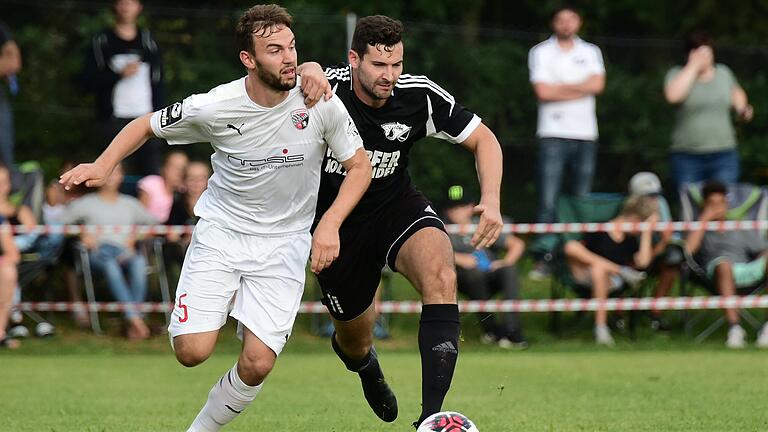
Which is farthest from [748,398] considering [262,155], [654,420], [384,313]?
[384,313]

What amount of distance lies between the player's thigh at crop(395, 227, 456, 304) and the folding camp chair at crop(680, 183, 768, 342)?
662 centimetres

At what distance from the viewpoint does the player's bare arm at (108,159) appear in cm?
618

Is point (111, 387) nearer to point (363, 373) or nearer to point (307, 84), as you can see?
point (363, 373)

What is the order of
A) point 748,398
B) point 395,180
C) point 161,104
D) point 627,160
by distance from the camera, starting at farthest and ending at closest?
point 627,160, point 161,104, point 748,398, point 395,180

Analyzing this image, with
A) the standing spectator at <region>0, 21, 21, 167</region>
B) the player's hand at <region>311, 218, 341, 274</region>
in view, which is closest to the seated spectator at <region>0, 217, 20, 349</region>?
the standing spectator at <region>0, 21, 21, 167</region>

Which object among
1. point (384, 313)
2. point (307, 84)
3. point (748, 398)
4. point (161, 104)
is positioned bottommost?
point (384, 313)

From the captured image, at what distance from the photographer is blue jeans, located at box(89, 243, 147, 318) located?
12.6 m

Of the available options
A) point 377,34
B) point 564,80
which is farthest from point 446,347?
point 564,80

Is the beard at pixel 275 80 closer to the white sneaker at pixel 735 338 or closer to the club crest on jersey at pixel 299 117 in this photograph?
the club crest on jersey at pixel 299 117

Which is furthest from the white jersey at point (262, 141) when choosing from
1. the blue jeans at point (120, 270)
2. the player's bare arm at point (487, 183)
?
the blue jeans at point (120, 270)

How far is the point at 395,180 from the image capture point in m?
7.24

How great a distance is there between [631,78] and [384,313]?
12.0ft

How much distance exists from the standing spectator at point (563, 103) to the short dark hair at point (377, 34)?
6.17 meters

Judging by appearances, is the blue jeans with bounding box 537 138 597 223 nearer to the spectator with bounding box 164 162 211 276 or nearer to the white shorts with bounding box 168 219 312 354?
the spectator with bounding box 164 162 211 276
